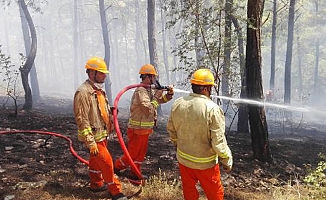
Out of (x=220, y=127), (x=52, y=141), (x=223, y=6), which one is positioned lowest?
(x=52, y=141)

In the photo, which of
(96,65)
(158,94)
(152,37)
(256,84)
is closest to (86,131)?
(96,65)

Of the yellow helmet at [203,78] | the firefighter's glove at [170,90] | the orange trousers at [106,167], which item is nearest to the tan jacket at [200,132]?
the yellow helmet at [203,78]

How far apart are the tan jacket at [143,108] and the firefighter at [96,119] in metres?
0.79

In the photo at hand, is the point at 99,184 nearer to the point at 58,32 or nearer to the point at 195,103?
the point at 195,103

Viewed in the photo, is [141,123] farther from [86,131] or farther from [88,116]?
[86,131]

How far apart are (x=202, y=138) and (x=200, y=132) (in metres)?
0.08

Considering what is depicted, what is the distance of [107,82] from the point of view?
64.6ft

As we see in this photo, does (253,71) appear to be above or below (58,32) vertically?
below

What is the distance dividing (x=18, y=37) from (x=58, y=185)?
8723 cm

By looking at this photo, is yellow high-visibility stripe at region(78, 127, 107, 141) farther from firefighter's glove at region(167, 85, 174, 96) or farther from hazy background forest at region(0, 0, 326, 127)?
hazy background forest at region(0, 0, 326, 127)

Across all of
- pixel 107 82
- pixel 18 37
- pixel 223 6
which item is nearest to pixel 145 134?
A: pixel 223 6

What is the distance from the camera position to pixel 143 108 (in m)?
4.99

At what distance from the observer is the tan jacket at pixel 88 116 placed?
3862 millimetres

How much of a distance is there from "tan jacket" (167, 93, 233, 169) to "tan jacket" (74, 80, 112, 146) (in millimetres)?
1226
